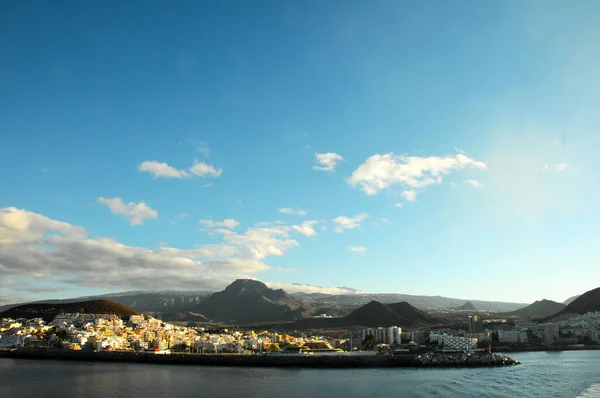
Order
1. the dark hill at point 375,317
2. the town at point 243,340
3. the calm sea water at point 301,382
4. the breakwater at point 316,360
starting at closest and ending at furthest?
the calm sea water at point 301,382
the breakwater at point 316,360
the town at point 243,340
the dark hill at point 375,317

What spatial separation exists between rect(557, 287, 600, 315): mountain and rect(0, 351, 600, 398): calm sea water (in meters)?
122

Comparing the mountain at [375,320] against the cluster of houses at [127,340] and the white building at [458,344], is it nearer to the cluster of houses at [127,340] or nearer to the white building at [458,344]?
the white building at [458,344]

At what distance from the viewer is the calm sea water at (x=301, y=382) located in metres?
44.2

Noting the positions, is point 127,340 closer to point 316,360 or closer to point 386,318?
point 316,360

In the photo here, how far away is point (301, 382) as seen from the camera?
52281 millimetres

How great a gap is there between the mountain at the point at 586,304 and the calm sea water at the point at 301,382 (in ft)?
399

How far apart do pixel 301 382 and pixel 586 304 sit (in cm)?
16626

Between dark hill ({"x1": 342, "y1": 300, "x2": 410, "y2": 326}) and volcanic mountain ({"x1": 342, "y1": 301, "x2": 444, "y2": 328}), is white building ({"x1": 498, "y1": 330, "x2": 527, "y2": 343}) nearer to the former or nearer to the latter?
volcanic mountain ({"x1": 342, "y1": 301, "x2": 444, "y2": 328})

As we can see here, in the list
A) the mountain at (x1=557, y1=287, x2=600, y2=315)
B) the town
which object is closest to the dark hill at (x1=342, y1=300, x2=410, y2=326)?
the town

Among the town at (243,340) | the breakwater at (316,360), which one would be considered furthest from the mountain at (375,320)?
the breakwater at (316,360)

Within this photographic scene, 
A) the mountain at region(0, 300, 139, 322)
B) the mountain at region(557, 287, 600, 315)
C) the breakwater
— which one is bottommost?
the breakwater

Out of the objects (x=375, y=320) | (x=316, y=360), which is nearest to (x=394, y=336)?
(x=316, y=360)

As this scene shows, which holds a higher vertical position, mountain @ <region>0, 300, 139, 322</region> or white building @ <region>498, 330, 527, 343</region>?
mountain @ <region>0, 300, 139, 322</region>

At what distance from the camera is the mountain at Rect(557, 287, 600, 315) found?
558 feet
